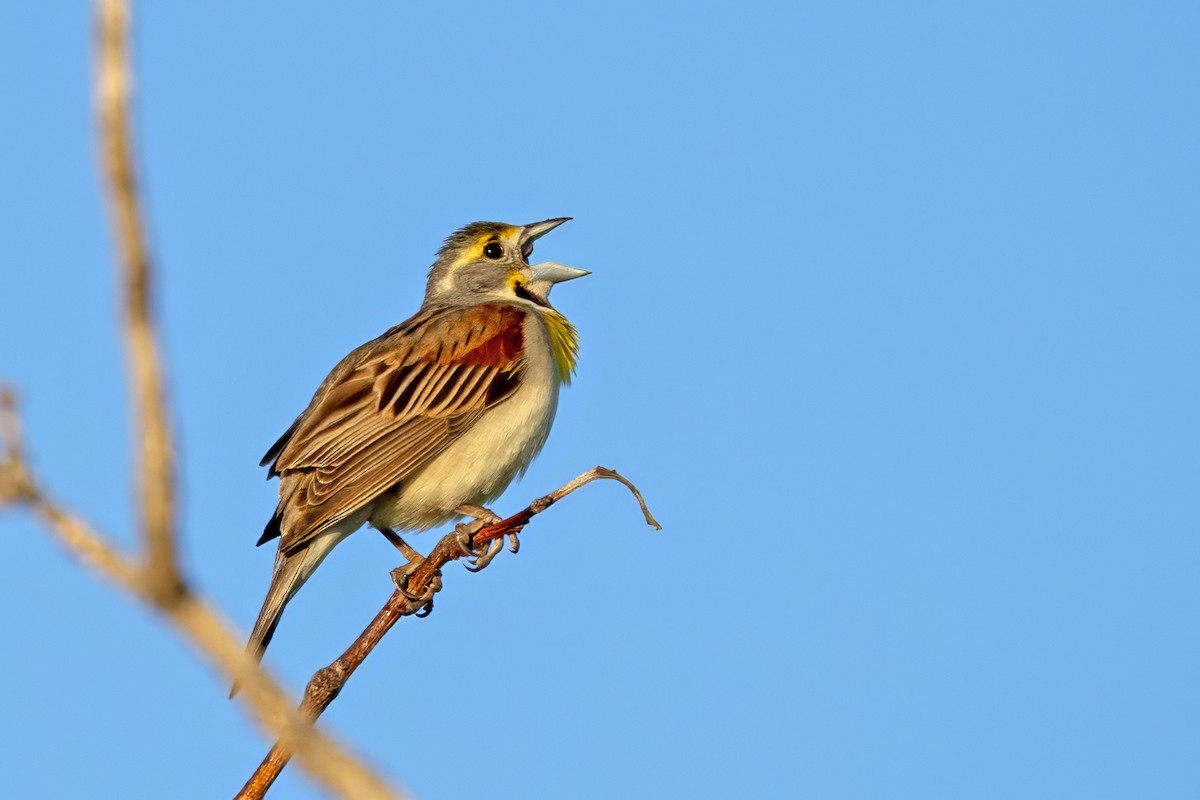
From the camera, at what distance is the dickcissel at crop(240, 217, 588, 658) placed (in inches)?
299

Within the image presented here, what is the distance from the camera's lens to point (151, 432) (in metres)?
1.21

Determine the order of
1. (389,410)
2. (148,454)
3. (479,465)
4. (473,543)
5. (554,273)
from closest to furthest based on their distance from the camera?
(148,454)
(473,543)
(479,465)
(389,410)
(554,273)

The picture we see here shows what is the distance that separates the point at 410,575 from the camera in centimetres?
683

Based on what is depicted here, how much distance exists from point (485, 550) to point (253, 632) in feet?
4.23

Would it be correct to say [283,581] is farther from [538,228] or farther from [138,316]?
[138,316]

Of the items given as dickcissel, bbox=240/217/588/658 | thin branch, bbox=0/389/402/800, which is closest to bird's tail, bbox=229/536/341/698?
dickcissel, bbox=240/217/588/658

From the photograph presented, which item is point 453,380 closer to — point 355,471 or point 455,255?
point 355,471

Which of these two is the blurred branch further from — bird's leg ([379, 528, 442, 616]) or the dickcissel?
the dickcissel

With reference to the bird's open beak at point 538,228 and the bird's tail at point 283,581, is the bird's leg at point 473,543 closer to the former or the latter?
the bird's tail at point 283,581

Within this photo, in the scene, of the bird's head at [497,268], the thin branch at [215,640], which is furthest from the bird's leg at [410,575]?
the thin branch at [215,640]

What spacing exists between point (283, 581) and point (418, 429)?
4.41 ft

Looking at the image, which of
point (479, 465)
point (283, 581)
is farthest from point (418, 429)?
point (283, 581)

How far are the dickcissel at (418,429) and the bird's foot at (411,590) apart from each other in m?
0.47

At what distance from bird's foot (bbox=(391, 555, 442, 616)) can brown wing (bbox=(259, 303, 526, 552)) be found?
466 millimetres
